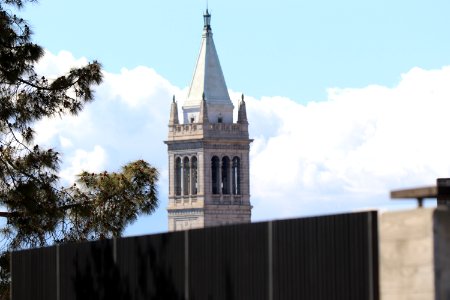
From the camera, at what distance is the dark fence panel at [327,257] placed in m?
12.2

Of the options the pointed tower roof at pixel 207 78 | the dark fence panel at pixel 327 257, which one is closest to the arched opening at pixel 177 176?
the pointed tower roof at pixel 207 78

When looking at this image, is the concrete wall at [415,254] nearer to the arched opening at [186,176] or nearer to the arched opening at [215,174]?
the arched opening at [186,176]

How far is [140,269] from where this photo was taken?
16625 mm

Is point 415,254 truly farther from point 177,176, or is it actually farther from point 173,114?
point 177,176

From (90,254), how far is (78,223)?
1202 centimetres

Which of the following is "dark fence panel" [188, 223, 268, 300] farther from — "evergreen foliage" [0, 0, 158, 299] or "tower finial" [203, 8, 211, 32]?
"tower finial" [203, 8, 211, 32]

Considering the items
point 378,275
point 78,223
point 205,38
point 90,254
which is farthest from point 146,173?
point 205,38

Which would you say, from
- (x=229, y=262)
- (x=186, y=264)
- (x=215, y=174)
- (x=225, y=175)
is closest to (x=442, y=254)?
(x=229, y=262)

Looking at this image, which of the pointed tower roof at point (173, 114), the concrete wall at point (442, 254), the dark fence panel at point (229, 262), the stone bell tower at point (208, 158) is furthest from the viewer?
the pointed tower roof at point (173, 114)

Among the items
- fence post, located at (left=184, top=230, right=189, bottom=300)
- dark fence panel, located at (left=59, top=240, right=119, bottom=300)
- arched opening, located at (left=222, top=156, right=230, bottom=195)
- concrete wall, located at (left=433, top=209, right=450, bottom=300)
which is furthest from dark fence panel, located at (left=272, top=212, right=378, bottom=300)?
arched opening, located at (left=222, top=156, right=230, bottom=195)

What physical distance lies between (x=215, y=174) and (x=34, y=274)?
136089mm

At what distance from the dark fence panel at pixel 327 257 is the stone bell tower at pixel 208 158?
13730cm

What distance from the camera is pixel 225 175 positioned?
15688 cm

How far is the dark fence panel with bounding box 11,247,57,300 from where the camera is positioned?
19.7m
